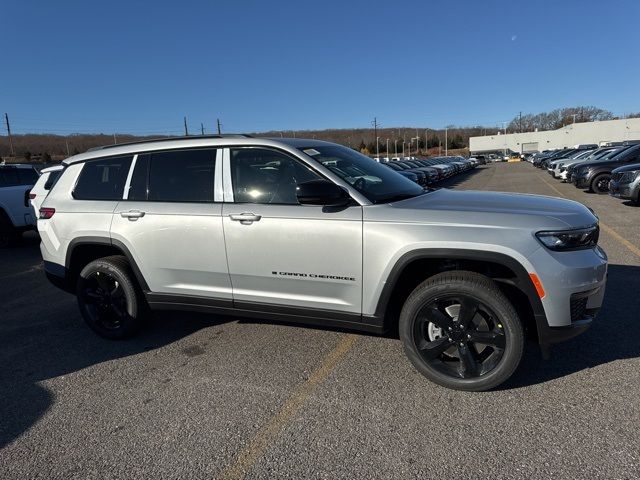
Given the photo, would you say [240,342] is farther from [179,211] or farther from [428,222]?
[428,222]

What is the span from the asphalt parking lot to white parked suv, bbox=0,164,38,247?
6.74m

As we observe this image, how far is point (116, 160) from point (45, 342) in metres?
1.96

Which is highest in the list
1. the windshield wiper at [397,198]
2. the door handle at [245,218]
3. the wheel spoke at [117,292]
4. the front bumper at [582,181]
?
the windshield wiper at [397,198]

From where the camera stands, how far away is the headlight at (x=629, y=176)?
37.9 feet

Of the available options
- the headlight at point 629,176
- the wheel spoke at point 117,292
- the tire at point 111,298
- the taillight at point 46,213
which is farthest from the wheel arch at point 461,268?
the headlight at point 629,176

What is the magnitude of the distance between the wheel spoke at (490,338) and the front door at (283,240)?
853 millimetres

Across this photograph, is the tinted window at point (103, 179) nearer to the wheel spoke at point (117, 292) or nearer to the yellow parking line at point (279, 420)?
the wheel spoke at point (117, 292)

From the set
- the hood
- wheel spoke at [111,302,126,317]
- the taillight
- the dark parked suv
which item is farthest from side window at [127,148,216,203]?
the dark parked suv

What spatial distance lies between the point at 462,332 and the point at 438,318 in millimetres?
190

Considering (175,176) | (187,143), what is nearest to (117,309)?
(175,176)

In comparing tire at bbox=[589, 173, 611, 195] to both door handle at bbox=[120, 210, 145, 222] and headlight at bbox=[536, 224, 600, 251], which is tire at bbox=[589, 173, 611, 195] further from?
door handle at bbox=[120, 210, 145, 222]

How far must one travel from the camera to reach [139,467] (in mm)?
2611

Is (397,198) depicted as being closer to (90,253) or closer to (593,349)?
(593,349)

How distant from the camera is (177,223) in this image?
12.8 feet
